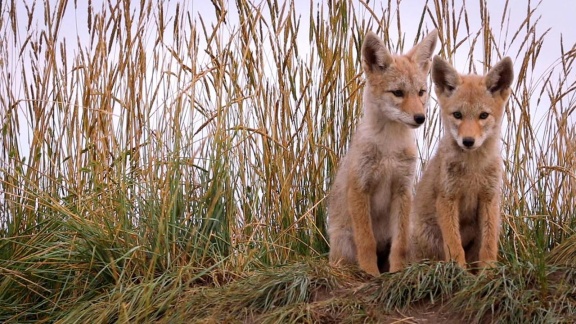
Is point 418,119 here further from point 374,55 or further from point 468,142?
point 374,55

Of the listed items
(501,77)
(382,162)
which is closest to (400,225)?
(382,162)

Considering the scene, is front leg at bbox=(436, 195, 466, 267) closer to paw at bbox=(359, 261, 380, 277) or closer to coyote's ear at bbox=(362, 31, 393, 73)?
paw at bbox=(359, 261, 380, 277)

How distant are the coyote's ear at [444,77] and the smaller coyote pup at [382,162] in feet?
0.25

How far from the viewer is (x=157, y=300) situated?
4207 mm

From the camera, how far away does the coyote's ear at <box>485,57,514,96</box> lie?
4648mm

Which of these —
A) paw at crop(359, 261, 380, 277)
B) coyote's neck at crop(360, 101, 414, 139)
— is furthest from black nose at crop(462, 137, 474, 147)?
paw at crop(359, 261, 380, 277)

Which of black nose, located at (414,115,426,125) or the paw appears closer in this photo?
black nose, located at (414,115,426,125)

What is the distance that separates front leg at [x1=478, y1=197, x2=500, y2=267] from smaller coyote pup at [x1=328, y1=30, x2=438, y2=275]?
1.25 ft

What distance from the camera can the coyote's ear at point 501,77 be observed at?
4.65 metres

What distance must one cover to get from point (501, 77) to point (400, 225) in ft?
2.99

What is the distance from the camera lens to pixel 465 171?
4.57m

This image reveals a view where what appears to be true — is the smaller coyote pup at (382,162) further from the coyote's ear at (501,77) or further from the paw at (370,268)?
the coyote's ear at (501,77)

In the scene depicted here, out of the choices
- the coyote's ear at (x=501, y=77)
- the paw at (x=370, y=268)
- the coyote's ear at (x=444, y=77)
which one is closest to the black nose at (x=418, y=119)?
the coyote's ear at (x=444, y=77)

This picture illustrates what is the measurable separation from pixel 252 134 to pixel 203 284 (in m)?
1.30
